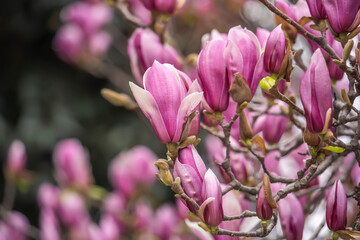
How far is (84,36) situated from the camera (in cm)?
191

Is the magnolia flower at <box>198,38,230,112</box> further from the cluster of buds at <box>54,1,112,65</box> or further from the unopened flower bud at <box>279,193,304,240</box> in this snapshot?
the cluster of buds at <box>54,1,112,65</box>

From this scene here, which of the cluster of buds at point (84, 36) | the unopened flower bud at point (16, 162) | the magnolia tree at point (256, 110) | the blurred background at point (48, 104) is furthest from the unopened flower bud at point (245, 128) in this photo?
the blurred background at point (48, 104)

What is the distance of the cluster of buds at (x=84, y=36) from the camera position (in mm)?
1886

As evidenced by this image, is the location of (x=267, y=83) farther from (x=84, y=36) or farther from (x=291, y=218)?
(x=84, y=36)

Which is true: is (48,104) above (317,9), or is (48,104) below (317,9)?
below

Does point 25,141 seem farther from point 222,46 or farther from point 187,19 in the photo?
point 222,46

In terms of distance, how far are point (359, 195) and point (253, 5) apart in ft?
3.95

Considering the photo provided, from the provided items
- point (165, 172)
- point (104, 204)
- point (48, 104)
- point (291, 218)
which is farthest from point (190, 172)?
point (48, 104)

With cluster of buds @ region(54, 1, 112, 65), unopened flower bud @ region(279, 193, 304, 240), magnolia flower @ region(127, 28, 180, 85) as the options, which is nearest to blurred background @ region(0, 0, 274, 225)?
cluster of buds @ region(54, 1, 112, 65)

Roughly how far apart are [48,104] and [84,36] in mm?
733

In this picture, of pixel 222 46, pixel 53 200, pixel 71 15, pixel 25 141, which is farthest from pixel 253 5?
pixel 25 141

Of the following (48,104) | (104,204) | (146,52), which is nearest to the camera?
(146,52)

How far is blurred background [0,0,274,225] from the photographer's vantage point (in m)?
2.47

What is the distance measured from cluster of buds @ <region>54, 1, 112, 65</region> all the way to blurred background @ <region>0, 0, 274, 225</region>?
0.45 meters
